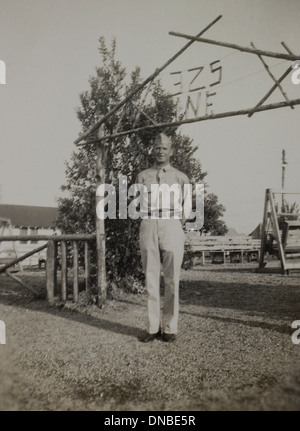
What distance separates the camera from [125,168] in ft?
23.8

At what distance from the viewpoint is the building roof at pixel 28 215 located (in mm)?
43781

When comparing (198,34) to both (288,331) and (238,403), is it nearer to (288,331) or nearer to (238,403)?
(288,331)

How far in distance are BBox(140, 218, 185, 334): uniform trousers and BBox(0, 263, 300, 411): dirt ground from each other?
352 millimetres

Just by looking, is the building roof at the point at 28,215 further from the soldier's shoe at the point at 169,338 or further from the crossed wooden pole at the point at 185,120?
the soldier's shoe at the point at 169,338

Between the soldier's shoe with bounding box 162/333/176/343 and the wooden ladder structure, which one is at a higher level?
the wooden ladder structure

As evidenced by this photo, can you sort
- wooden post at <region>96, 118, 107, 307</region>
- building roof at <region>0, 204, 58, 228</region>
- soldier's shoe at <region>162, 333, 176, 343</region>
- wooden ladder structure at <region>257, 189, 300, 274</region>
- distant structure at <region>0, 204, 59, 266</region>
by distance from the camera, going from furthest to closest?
building roof at <region>0, 204, 58, 228</region> < distant structure at <region>0, 204, 59, 266</region> < wooden ladder structure at <region>257, 189, 300, 274</region> < wooden post at <region>96, 118, 107, 307</region> < soldier's shoe at <region>162, 333, 176, 343</region>

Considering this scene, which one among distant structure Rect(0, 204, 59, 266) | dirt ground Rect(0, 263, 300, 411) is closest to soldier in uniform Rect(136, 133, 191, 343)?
dirt ground Rect(0, 263, 300, 411)

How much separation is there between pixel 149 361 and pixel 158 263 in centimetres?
124

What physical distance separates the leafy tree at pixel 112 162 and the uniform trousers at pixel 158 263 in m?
2.71

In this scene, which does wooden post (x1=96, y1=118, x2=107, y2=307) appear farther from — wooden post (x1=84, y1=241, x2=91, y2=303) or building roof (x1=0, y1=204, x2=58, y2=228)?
building roof (x1=0, y1=204, x2=58, y2=228)

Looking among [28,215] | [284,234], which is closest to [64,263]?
[284,234]

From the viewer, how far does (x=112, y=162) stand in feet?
23.9

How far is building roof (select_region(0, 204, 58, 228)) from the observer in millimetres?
43781
